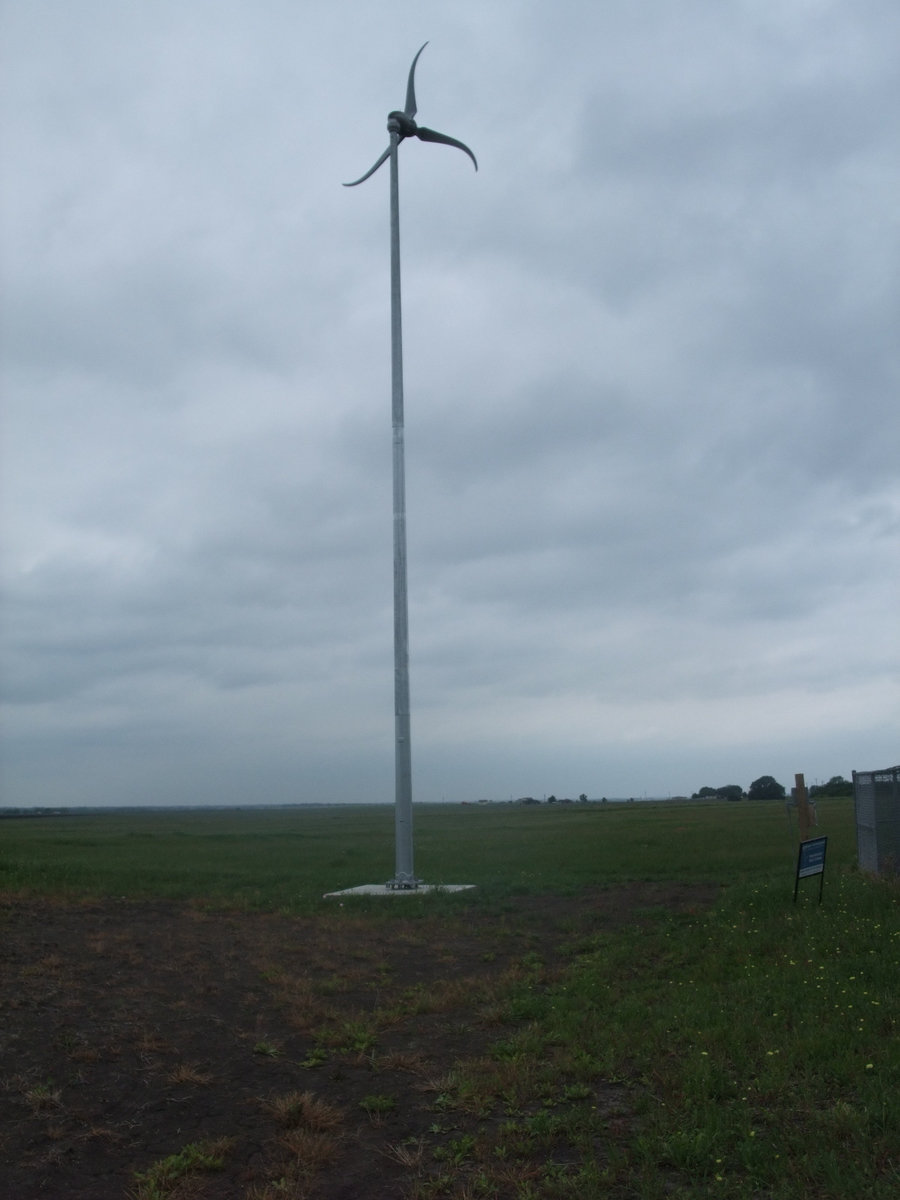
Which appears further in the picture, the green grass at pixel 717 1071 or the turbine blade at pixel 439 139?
the turbine blade at pixel 439 139

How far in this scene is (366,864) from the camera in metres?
27.7

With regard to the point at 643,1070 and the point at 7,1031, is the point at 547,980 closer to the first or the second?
the point at 643,1070

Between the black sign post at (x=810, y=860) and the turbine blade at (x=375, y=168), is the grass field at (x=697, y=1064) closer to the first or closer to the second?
the black sign post at (x=810, y=860)

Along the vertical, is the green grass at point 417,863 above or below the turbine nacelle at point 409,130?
below

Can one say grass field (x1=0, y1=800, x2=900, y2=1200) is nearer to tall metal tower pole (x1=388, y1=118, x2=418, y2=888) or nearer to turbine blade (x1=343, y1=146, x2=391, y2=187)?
tall metal tower pole (x1=388, y1=118, x2=418, y2=888)

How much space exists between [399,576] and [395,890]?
20.4 ft

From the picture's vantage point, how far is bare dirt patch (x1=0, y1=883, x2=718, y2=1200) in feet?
19.8

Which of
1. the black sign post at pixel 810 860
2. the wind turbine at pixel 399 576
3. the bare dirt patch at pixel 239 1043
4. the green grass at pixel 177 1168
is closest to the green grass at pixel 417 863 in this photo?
the wind turbine at pixel 399 576

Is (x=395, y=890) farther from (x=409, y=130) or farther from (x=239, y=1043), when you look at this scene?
(x=409, y=130)

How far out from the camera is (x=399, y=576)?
20844 millimetres

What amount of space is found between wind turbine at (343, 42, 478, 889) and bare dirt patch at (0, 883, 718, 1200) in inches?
182

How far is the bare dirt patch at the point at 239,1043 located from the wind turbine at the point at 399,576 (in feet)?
15.2

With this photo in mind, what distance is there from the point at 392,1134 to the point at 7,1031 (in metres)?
3.83

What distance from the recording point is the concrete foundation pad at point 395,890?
726 inches
